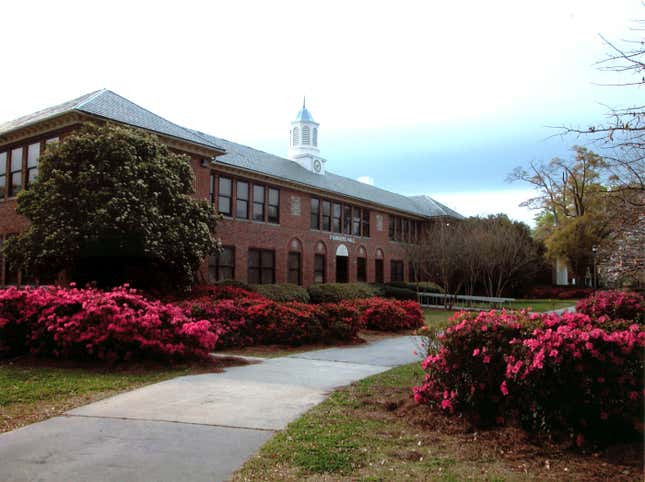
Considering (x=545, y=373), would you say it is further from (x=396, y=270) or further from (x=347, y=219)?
(x=396, y=270)

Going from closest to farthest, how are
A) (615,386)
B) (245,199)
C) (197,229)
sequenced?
1. (615,386)
2. (197,229)
3. (245,199)

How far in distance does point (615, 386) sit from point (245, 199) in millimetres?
22446

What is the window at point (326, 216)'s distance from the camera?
3253cm

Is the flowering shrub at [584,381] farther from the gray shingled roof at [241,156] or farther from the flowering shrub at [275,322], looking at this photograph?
the gray shingled roof at [241,156]

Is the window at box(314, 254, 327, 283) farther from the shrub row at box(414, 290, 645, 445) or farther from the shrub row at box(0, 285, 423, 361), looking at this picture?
the shrub row at box(414, 290, 645, 445)

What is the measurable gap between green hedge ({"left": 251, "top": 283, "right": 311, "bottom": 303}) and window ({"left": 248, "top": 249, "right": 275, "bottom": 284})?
2397 millimetres

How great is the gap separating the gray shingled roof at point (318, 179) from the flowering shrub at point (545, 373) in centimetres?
1956

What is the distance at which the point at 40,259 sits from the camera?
15.8 meters

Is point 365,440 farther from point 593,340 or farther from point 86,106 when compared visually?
point 86,106

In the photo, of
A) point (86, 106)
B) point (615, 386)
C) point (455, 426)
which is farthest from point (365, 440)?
point (86, 106)

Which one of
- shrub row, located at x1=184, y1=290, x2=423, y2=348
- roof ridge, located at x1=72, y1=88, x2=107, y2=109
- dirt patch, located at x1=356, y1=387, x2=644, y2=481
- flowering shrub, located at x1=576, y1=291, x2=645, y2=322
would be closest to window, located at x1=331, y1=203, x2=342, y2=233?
roof ridge, located at x1=72, y1=88, x2=107, y2=109

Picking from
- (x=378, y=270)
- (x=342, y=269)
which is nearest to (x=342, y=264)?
(x=342, y=269)

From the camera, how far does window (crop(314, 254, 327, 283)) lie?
103ft

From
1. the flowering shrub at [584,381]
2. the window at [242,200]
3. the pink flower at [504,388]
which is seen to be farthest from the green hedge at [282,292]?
the flowering shrub at [584,381]
